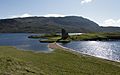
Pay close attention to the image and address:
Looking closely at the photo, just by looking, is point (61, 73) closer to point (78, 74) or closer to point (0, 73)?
point (78, 74)

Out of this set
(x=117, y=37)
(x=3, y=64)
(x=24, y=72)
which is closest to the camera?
(x=24, y=72)

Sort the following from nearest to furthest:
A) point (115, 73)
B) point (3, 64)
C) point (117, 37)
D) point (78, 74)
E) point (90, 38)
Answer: point (3, 64), point (78, 74), point (115, 73), point (90, 38), point (117, 37)

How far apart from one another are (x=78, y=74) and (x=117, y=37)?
169294 millimetres

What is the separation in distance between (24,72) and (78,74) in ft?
33.4

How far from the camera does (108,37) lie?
648 ft

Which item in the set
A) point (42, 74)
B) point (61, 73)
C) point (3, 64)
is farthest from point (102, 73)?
point (3, 64)

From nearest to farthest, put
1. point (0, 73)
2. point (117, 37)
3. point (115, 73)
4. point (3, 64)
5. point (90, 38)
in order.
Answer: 1. point (0, 73)
2. point (3, 64)
3. point (115, 73)
4. point (90, 38)
5. point (117, 37)

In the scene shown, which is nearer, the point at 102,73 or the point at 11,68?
the point at 11,68

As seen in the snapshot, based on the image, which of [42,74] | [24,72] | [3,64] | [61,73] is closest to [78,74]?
[61,73]

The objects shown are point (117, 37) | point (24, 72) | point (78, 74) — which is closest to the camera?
point (24, 72)

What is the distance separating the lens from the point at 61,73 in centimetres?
3766

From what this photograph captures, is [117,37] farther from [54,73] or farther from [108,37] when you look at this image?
[54,73]

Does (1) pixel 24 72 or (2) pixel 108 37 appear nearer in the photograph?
(1) pixel 24 72

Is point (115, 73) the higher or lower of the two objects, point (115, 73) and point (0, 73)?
the lower
